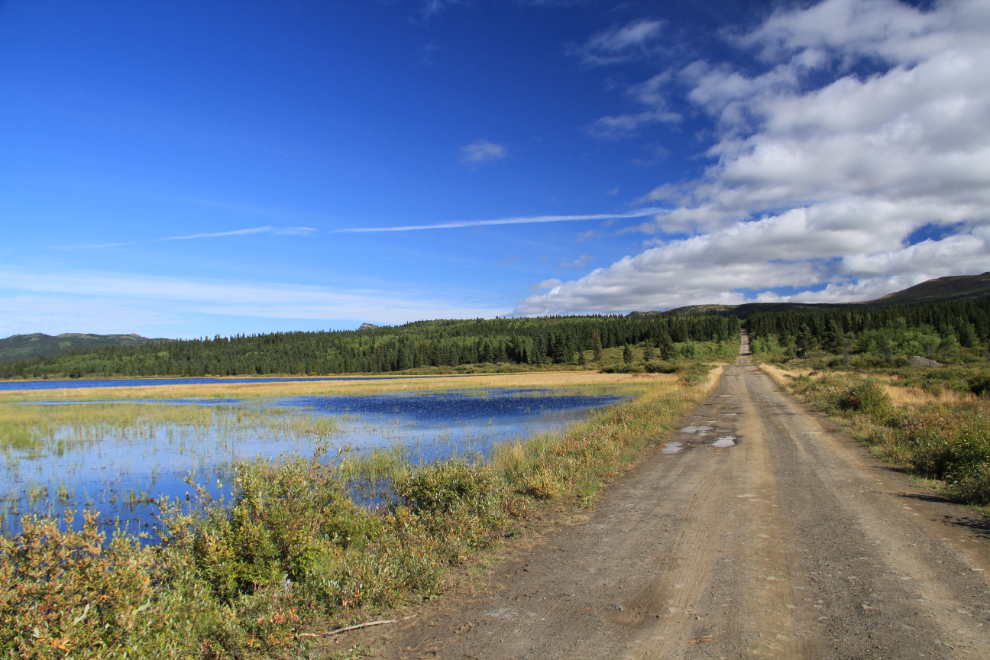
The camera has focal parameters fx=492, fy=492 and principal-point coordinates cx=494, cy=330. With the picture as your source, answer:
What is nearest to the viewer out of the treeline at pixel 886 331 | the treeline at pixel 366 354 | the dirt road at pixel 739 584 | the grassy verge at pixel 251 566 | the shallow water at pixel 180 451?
the grassy verge at pixel 251 566

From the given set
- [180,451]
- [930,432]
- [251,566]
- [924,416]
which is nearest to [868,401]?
[924,416]

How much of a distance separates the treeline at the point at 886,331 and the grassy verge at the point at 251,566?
267 feet

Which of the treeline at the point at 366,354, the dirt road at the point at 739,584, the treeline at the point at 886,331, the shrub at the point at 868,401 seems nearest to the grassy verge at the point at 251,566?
the dirt road at the point at 739,584

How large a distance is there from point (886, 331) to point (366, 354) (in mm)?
142615

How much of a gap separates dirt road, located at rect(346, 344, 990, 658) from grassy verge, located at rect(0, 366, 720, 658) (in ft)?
2.85

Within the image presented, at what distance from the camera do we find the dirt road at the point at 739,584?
15.2ft

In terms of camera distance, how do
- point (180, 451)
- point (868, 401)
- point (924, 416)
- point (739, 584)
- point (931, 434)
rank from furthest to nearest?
point (868, 401) → point (180, 451) → point (924, 416) → point (931, 434) → point (739, 584)

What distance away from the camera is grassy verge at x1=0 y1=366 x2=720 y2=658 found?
4.00m

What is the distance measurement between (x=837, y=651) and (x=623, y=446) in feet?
37.0

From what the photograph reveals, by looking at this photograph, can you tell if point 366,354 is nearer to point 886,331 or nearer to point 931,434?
point 886,331

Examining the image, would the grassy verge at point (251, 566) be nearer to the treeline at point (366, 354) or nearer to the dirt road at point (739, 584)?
the dirt road at point (739, 584)

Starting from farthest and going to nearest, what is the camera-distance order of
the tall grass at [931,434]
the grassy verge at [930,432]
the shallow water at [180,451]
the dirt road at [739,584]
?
the shallow water at [180,451]
the grassy verge at [930,432]
the tall grass at [931,434]
the dirt road at [739,584]

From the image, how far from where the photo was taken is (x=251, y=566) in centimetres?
598

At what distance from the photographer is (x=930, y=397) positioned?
26188 millimetres
